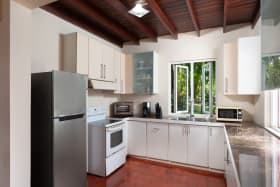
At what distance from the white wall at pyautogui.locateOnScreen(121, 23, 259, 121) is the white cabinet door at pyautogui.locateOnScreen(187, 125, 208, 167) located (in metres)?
0.81

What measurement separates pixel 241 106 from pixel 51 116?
323cm

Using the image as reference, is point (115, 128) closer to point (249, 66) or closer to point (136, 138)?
point (136, 138)

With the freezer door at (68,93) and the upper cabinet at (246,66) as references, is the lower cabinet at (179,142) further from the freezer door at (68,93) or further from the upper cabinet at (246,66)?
the freezer door at (68,93)

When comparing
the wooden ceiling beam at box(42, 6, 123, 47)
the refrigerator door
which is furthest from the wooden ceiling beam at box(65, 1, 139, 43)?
the refrigerator door

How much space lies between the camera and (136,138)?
3.69 metres

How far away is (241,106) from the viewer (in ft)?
10.8

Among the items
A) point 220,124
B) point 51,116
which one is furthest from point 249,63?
point 51,116

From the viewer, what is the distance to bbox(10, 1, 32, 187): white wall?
65.6 inches

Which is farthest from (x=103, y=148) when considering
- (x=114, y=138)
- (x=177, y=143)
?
(x=177, y=143)

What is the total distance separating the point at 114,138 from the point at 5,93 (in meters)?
1.89

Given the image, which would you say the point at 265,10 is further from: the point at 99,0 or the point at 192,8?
the point at 99,0

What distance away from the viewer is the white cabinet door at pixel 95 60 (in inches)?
118

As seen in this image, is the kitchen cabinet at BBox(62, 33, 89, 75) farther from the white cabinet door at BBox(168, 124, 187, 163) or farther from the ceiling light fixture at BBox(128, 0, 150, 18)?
the white cabinet door at BBox(168, 124, 187, 163)

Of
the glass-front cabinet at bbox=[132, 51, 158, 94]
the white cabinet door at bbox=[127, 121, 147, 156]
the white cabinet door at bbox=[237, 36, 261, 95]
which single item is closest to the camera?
the white cabinet door at bbox=[237, 36, 261, 95]
